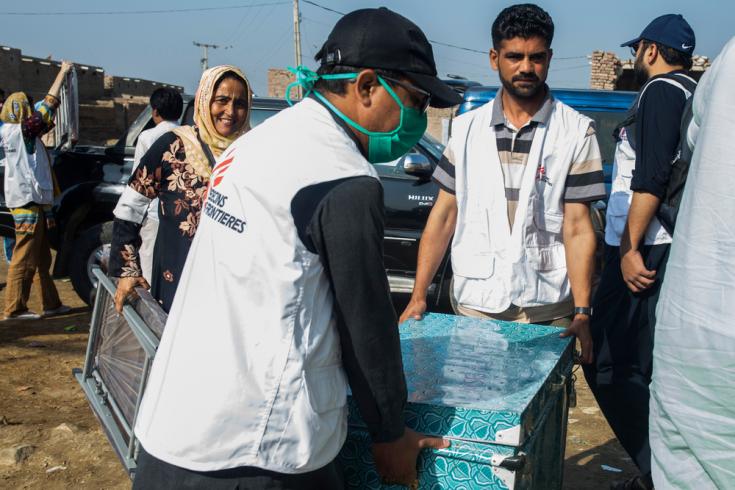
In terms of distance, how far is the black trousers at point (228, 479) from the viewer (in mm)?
1446

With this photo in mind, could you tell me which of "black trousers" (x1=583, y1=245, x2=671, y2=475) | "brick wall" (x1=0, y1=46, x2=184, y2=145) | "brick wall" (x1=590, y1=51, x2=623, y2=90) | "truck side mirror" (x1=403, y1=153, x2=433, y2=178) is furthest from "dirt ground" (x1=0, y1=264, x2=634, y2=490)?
"brick wall" (x1=0, y1=46, x2=184, y2=145)

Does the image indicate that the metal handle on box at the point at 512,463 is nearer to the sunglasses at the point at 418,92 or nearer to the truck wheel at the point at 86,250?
the sunglasses at the point at 418,92

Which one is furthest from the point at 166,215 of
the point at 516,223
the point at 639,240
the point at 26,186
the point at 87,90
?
the point at 87,90

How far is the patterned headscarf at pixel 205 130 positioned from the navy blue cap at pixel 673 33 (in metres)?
1.73

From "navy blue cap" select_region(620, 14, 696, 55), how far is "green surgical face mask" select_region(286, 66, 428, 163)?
4.97ft

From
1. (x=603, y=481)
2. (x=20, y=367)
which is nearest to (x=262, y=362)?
(x=603, y=481)

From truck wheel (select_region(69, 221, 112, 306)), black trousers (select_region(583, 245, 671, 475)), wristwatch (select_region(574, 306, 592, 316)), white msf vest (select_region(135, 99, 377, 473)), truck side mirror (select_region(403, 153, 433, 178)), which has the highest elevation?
white msf vest (select_region(135, 99, 377, 473))

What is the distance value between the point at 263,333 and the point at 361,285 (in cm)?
20

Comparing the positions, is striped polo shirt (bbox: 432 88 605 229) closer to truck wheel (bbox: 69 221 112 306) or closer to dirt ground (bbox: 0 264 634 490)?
dirt ground (bbox: 0 264 634 490)

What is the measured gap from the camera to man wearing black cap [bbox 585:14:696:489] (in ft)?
8.43

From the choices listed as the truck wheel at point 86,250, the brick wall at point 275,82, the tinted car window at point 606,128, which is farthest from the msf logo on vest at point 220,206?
the brick wall at point 275,82

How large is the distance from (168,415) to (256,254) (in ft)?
1.22

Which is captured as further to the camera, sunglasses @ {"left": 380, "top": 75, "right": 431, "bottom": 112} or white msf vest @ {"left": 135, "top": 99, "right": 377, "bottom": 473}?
sunglasses @ {"left": 380, "top": 75, "right": 431, "bottom": 112}

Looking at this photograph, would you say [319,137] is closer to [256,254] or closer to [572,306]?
[256,254]
